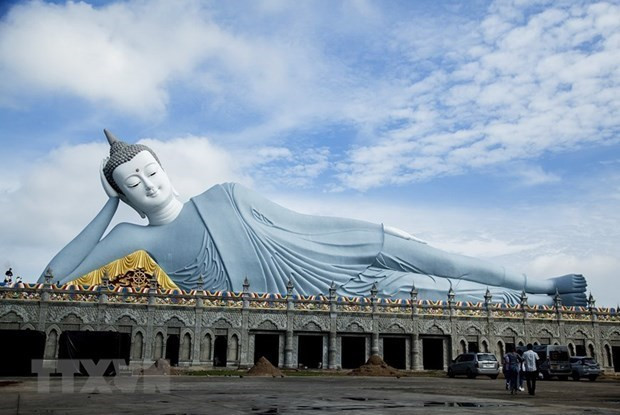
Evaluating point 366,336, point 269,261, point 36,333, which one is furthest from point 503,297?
point 36,333

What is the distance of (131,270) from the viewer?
40.0m

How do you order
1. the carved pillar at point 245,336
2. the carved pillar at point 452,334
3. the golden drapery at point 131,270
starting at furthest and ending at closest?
the golden drapery at point 131,270
the carved pillar at point 452,334
the carved pillar at point 245,336

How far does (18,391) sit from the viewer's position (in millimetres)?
16156

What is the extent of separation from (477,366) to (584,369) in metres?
5.21

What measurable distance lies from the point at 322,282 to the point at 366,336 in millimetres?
6295

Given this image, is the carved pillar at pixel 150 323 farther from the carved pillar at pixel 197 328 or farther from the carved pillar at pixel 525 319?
the carved pillar at pixel 525 319

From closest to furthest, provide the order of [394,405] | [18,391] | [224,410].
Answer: [224,410], [394,405], [18,391]

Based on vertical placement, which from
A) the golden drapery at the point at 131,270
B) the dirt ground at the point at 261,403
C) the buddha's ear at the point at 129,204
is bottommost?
the dirt ground at the point at 261,403

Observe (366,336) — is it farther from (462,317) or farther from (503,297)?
(503,297)

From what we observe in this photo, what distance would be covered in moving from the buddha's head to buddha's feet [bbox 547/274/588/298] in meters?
27.6

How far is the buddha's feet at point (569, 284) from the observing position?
43.6 m

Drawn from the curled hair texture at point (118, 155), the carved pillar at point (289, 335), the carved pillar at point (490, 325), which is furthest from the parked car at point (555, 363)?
the curled hair texture at point (118, 155)

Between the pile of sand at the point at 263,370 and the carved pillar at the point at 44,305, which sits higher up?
the carved pillar at the point at 44,305

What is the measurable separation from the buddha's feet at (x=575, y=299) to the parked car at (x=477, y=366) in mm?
14859
